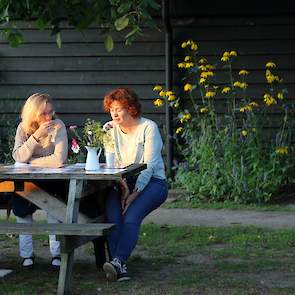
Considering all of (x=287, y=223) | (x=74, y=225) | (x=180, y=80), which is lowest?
(x=287, y=223)

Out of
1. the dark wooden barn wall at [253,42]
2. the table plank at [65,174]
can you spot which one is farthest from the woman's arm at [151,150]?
the dark wooden barn wall at [253,42]

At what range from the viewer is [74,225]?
17.3 feet

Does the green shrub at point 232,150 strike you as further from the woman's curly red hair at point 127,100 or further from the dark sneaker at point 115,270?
the dark sneaker at point 115,270

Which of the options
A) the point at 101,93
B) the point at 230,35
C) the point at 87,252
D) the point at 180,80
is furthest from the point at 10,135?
the point at 87,252

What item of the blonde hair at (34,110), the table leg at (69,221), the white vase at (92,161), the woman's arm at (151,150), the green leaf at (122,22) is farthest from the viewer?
the blonde hair at (34,110)

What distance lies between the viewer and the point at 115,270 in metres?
Result: 5.59

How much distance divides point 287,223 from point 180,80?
331cm

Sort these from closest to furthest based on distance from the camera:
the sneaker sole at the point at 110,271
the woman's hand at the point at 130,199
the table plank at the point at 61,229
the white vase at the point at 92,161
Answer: the table plank at the point at 61,229 < the sneaker sole at the point at 110,271 < the white vase at the point at 92,161 < the woman's hand at the point at 130,199

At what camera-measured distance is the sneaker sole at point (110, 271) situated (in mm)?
5574

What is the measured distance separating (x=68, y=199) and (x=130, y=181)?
2.33 feet

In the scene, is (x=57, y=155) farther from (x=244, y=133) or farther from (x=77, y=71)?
(x=77, y=71)

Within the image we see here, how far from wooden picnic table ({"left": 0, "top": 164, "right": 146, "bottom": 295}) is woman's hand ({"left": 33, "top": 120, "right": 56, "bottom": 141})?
38cm

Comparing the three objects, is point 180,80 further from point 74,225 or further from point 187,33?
point 74,225

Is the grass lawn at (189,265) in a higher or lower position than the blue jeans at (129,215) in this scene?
lower
